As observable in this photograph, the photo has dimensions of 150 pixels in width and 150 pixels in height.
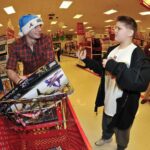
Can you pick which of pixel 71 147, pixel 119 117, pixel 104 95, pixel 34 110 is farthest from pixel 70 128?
pixel 104 95

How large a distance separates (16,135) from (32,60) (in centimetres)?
118

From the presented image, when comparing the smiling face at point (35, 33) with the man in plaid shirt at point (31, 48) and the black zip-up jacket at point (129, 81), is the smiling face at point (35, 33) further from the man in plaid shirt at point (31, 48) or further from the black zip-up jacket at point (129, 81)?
the black zip-up jacket at point (129, 81)

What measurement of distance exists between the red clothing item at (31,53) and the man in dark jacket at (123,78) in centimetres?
36

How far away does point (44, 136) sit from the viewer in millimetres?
1460

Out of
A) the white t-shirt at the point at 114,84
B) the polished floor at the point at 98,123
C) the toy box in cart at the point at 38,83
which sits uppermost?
the toy box in cart at the point at 38,83

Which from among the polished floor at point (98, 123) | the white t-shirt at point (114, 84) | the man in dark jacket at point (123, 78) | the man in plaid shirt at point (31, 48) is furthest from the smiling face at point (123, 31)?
the polished floor at point (98, 123)

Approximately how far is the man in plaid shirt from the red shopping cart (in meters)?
0.92

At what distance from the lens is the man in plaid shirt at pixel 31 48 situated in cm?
227

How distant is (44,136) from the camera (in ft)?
4.79

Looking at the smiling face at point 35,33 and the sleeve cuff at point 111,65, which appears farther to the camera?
the smiling face at point 35,33

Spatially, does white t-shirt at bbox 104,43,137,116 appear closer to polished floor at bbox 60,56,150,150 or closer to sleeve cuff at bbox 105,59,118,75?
sleeve cuff at bbox 105,59,118,75

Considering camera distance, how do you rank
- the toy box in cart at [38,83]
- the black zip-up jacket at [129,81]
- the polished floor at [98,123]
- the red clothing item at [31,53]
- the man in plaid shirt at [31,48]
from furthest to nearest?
the polished floor at [98,123] < the red clothing item at [31,53] < the man in plaid shirt at [31,48] < the black zip-up jacket at [129,81] < the toy box in cart at [38,83]

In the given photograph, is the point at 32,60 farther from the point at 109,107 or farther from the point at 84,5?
the point at 84,5

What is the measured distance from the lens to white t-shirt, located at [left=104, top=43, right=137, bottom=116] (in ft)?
7.70
